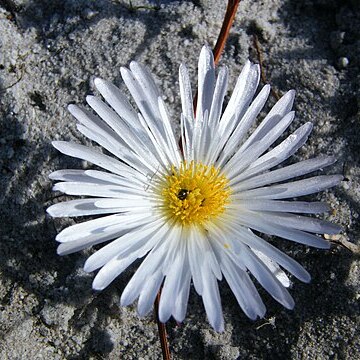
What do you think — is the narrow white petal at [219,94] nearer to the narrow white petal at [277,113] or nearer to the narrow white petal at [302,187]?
the narrow white petal at [277,113]

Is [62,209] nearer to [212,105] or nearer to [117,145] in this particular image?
[117,145]

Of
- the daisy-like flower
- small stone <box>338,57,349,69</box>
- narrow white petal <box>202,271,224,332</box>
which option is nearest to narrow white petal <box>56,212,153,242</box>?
the daisy-like flower

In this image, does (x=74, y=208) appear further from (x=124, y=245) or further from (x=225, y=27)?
(x=225, y=27)

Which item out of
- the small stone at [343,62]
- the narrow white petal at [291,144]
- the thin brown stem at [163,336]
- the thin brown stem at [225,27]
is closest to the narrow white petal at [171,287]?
the thin brown stem at [163,336]

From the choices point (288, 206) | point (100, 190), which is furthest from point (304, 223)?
point (100, 190)

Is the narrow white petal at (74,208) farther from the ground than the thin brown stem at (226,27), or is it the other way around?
the thin brown stem at (226,27)

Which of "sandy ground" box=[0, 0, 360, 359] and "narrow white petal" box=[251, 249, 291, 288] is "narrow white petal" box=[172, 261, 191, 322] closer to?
"narrow white petal" box=[251, 249, 291, 288]
